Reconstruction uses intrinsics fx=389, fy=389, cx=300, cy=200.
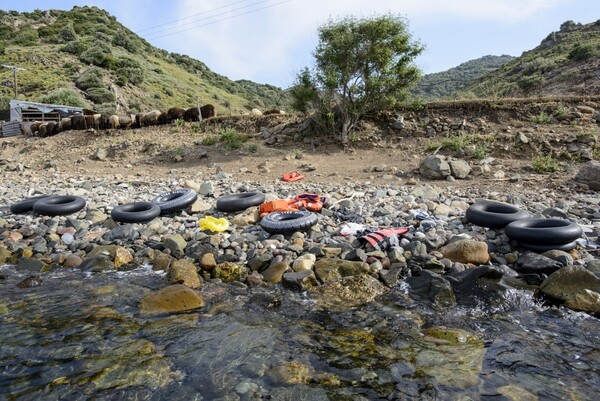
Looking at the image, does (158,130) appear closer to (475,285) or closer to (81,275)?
(81,275)

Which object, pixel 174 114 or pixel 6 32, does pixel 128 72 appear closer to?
pixel 6 32

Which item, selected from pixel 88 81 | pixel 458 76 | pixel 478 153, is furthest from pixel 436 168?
pixel 458 76

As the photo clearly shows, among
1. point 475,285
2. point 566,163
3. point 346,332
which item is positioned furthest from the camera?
point 566,163

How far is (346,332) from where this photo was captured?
13.0 ft

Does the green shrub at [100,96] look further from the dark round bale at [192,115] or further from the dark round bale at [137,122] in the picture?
the dark round bale at [192,115]

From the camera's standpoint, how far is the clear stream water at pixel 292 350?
3039 millimetres

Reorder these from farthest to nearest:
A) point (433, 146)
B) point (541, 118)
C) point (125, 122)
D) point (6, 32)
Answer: point (6, 32), point (125, 122), point (433, 146), point (541, 118)

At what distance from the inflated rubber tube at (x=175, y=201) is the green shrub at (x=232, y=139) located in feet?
19.9

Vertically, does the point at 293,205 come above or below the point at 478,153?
below

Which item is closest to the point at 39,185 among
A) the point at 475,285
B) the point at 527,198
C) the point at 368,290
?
the point at 368,290

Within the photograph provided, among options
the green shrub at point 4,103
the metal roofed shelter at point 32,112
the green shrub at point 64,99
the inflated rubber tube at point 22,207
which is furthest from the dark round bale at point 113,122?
the green shrub at point 4,103

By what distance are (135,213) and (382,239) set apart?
4.84 meters

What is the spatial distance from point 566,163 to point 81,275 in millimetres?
11646

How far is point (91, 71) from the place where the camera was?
3891 centimetres
